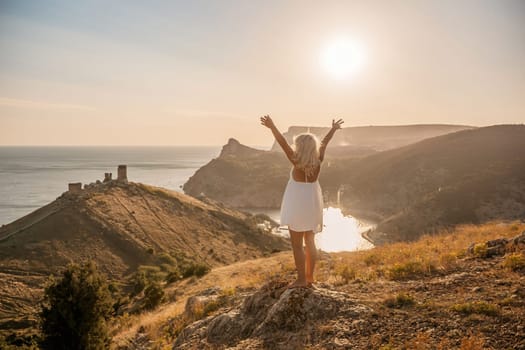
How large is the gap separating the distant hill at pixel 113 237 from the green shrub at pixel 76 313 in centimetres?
1923

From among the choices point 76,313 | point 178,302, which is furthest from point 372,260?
point 76,313

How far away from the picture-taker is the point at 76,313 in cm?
1648

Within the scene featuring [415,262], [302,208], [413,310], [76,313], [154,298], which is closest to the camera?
[413,310]

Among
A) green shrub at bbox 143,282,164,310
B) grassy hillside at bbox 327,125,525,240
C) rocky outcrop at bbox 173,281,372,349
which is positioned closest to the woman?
rocky outcrop at bbox 173,281,372,349

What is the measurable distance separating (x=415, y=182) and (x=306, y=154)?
110 metres

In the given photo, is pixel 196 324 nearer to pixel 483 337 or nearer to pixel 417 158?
pixel 483 337

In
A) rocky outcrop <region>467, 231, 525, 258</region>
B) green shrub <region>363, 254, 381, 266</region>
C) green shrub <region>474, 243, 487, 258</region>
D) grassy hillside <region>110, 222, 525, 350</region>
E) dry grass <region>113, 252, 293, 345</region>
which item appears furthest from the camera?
dry grass <region>113, 252, 293, 345</region>

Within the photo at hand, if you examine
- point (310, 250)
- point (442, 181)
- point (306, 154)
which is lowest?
point (442, 181)

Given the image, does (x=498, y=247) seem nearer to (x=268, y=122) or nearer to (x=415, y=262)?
(x=415, y=262)

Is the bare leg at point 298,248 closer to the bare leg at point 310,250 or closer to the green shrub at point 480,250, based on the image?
the bare leg at point 310,250

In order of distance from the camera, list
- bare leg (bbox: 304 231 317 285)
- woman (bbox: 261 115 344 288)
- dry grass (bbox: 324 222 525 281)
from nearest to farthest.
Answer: woman (bbox: 261 115 344 288) → bare leg (bbox: 304 231 317 285) → dry grass (bbox: 324 222 525 281)

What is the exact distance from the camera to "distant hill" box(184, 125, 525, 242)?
75875 millimetres

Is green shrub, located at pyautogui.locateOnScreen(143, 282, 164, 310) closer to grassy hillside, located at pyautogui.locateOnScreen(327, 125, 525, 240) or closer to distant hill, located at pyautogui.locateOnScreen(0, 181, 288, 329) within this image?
distant hill, located at pyautogui.locateOnScreen(0, 181, 288, 329)

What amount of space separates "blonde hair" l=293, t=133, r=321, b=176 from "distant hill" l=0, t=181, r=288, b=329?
35.3 metres
